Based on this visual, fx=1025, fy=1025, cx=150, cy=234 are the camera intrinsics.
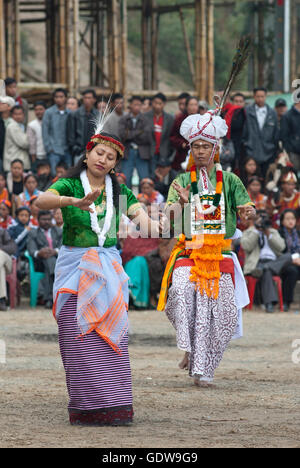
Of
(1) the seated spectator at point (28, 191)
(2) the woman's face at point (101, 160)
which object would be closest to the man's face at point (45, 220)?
(1) the seated spectator at point (28, 191)

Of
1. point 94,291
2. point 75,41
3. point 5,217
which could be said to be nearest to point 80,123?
point 5,217

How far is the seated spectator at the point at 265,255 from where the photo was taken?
42.6ft

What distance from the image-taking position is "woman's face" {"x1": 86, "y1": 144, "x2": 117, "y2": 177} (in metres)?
6.39

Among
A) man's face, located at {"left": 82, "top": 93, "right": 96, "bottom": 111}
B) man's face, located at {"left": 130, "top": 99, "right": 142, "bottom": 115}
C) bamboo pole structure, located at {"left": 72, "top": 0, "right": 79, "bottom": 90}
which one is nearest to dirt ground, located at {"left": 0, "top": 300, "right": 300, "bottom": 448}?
man's face, located at {"left": 82, "top": 93, "right": 96, "bottom": 111}

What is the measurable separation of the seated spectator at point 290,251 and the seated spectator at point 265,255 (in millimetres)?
98

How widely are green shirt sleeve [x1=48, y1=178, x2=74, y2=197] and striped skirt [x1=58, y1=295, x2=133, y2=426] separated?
0.73m

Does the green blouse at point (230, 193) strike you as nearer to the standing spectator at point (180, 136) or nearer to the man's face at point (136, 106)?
the standing spectator at point (180, 136)

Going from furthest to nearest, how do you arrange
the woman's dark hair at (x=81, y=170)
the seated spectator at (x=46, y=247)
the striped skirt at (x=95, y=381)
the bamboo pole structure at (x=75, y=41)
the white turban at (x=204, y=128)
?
the bamboo pole structure at (x=75, y=41), the seated spectator at (x=46, y=247), the white turban at (x=204, y=128), the woman's dark hair at (x=81, y=170), the striped skirt at (x=95, y=381)

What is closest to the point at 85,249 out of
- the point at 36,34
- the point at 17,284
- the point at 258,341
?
the point at 258,341

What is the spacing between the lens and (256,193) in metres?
13.8

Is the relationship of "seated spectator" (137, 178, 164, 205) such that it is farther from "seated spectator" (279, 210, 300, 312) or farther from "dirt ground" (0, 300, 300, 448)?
"dirt ground" (0, 300, 300, 448)

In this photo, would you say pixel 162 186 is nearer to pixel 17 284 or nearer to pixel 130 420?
pixel 17 284

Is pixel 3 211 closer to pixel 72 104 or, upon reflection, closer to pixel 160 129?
pixel 72 104

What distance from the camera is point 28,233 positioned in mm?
13281
